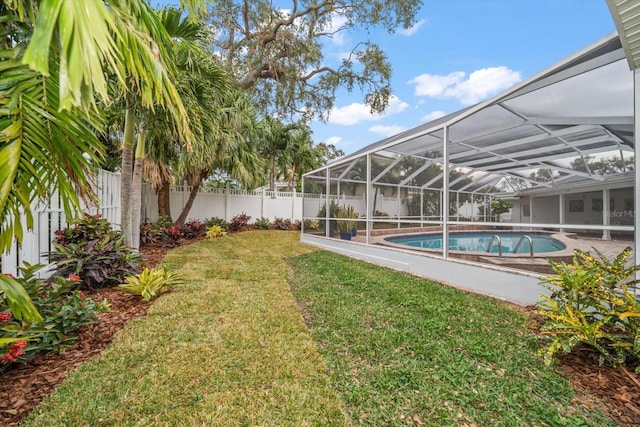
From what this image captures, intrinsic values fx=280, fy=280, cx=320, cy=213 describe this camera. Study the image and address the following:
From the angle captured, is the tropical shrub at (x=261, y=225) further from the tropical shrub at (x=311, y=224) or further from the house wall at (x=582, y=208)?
the house wall at (x=582, y=208)

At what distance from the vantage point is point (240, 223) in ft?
42.4

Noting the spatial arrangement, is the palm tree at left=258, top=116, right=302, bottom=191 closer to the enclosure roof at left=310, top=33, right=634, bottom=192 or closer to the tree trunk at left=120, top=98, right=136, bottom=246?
the enclosure roof at left=310, top=33, right=634, bottom=192

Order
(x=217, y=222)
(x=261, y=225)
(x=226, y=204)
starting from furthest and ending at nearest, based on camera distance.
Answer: (x=261, y=225) → (x=226, y=204) → (x=217, y=222)

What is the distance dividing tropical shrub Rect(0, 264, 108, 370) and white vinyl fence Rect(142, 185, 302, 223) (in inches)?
310

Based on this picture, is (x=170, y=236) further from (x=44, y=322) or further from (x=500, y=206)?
(x=500, y=206)

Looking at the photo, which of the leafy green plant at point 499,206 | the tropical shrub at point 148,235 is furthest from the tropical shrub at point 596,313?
the tropical shrub at point 148,235

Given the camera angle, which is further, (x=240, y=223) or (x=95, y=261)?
(x=240, y=223)

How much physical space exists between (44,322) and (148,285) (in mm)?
1449

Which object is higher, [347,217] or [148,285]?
[347,217]

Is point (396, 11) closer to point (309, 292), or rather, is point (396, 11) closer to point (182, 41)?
point (182, 41)

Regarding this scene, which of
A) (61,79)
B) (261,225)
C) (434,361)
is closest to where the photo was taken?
(61,79)

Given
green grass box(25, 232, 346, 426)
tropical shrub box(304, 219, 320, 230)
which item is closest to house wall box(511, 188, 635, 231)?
green grass box(25, 232, 346, 426)

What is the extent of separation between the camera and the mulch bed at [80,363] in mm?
1924

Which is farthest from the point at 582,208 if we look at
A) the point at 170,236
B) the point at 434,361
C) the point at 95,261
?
the point at 170,236
